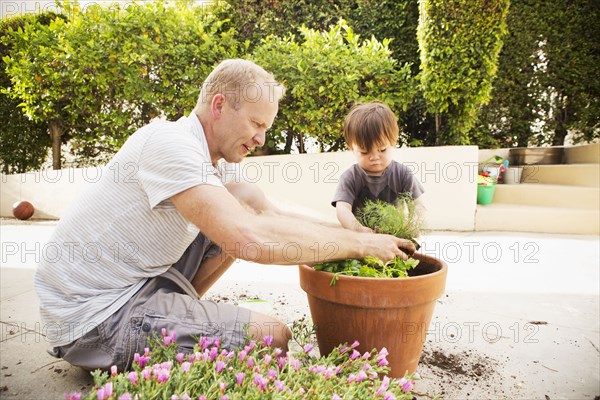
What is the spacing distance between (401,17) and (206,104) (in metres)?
5.44

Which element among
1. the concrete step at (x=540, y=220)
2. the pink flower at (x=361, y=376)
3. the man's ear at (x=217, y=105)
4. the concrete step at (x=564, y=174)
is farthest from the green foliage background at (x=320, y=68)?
the pink flower at (x=361, y=376)

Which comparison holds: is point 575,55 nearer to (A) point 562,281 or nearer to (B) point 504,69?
(B) point 504,69

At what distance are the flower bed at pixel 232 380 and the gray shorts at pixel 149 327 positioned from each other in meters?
0.24

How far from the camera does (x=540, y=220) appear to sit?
17.1 feet

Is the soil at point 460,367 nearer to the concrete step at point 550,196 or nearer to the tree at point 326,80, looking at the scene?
the tree at point 326,80

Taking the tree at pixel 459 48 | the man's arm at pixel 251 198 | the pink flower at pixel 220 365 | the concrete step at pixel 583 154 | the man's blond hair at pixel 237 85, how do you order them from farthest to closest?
the concrete step at pixel 583 154 → the tree at pixel 459 48 → the man's arm at pixel 251 198 → the man's blond hair at pixel 237 85 → the pink flower at pixel 220 365

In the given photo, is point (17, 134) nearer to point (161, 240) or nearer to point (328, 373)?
point (161, 240)

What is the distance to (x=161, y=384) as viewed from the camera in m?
1.10

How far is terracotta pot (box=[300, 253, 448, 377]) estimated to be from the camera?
1727mm

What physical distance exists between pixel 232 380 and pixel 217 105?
1.20m

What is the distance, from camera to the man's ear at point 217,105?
76.1 inches

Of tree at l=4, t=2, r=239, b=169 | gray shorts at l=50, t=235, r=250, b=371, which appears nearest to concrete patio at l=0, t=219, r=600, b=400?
gray shorts at l=50, t=235, r=250, b=371

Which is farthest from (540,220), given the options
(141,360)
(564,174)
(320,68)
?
(141,360)

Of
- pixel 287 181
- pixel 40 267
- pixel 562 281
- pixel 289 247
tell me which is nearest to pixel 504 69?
pixel 287 181
